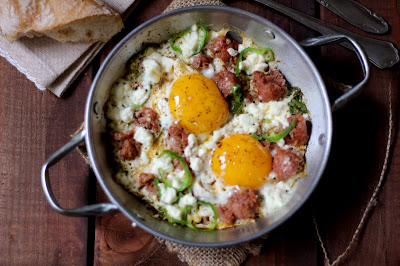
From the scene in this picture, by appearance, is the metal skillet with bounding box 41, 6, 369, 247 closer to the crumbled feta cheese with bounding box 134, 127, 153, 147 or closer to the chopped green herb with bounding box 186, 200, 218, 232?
the chopped green herb with bounding box 186, 200, 218, 232

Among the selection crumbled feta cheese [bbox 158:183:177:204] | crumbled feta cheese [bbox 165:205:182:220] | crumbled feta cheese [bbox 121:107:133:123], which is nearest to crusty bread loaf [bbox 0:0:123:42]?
crumbled feta cheese [bbox 121:107:133:123]

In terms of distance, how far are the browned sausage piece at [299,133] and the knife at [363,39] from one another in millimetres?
685

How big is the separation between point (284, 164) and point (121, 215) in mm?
1161

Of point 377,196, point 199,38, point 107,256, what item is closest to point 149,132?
point 199,38

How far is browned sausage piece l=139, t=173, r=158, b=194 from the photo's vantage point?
2.71 meters

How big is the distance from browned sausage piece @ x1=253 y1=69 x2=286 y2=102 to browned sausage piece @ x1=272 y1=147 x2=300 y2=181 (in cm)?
36

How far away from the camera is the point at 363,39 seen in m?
3.00

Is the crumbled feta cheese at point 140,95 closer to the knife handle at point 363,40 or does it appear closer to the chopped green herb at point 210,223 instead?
the chopped green herb at point 210,223

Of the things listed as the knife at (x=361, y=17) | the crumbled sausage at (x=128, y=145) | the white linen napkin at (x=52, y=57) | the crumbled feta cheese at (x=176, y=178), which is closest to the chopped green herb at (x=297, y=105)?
the knife at (x=361, y=17)

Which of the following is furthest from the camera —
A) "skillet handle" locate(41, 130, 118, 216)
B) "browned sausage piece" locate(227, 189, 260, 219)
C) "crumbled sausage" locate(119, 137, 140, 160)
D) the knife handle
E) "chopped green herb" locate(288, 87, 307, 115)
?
the knife handle

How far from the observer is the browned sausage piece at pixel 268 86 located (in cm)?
276

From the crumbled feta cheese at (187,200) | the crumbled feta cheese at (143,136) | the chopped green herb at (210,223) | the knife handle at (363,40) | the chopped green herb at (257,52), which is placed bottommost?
the chopped green herb at (210,223)

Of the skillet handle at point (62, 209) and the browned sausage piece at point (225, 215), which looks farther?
the browned sausage piece at point (225, 215)

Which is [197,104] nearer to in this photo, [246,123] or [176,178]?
[246,123]
